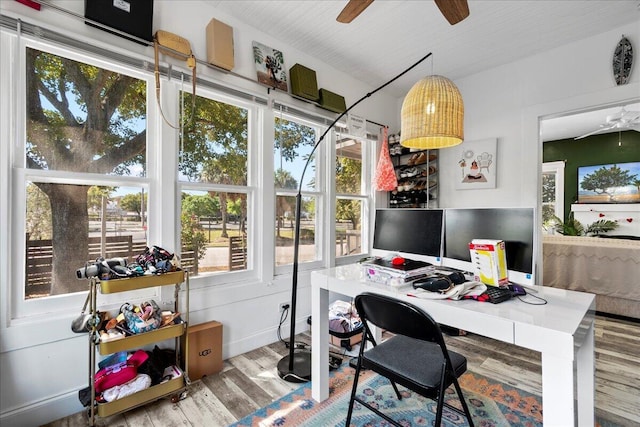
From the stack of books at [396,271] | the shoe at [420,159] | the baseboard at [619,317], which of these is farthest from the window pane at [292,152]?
the baseboard at [619,317]

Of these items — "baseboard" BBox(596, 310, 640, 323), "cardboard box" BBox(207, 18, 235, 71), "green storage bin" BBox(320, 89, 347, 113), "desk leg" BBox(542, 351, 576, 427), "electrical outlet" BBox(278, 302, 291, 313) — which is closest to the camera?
"desk leg" BBox(542, 351, 576, 427)

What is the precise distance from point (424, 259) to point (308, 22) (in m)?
2.14

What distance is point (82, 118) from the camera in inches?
76.1

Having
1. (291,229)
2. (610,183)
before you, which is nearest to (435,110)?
(291,229)

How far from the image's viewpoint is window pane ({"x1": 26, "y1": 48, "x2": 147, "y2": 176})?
1.78 meters

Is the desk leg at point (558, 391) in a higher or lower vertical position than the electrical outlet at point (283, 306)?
higher

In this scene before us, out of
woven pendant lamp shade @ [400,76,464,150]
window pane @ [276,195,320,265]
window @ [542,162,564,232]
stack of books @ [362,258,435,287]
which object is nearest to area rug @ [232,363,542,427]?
stack of books @ [362,258,435,287]

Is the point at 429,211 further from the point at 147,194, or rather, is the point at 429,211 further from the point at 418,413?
the point at 147,194

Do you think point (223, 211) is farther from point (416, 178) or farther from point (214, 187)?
point (416, 178)

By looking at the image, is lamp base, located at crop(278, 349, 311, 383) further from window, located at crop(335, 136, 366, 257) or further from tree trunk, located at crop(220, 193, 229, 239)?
window, located at crop(335, 136, 366, 257)

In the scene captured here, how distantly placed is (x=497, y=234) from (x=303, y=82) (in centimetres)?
214

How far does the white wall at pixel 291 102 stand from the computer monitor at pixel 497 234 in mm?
1606

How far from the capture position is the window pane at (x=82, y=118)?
5.84 ft

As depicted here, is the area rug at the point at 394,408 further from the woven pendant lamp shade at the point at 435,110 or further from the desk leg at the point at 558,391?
the woven pendant lamp shade at the point at 435,110
